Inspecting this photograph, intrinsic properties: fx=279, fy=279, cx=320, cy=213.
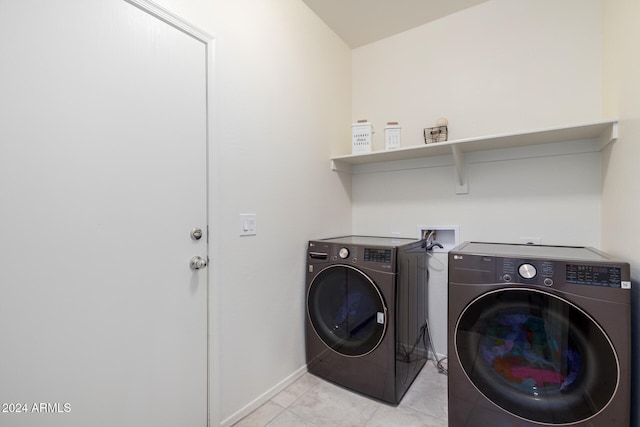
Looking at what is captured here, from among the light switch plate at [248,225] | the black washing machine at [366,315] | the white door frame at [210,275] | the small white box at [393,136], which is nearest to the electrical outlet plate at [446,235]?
the black washing machine at [366,315]

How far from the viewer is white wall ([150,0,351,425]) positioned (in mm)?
1415

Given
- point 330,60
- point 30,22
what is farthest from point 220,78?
point 330,60

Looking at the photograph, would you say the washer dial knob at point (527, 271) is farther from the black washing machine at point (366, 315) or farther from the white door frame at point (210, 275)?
the white door frame at point (210, 275)

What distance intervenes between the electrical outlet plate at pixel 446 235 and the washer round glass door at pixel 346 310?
0.77m

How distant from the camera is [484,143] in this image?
1.75 metres

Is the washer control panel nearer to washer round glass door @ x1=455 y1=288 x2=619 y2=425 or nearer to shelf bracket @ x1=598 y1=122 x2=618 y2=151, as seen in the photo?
washer round glass door @ x1=455 y1=288 x2=619 y2=425

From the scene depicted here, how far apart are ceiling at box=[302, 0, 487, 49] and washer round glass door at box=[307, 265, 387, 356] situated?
182cm

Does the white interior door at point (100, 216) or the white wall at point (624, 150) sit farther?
the white wall at point (624, 150)

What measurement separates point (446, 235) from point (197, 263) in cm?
171

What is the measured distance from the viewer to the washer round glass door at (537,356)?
108 cm

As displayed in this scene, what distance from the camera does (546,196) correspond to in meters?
1.75

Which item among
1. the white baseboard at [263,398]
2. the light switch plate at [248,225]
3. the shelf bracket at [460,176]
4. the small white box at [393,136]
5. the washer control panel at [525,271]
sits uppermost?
the small white box at [393,136]

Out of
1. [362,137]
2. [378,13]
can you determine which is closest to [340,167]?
[362,137]

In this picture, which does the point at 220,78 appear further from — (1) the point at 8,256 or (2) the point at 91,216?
(1) the point at 8,256
